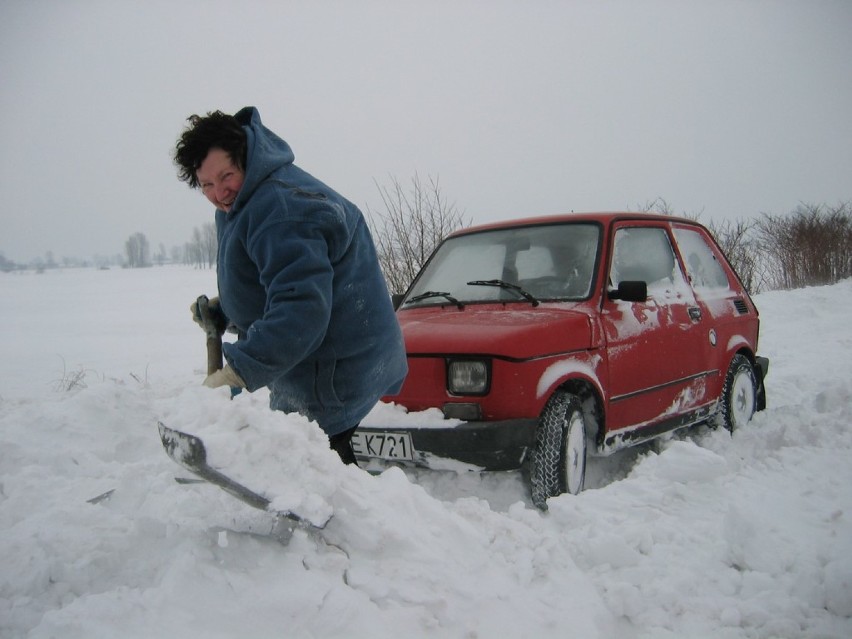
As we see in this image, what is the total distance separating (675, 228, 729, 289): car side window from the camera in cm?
443

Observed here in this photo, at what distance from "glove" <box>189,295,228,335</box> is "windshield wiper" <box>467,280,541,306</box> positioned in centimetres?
184

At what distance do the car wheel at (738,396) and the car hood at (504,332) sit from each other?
71.7 inches

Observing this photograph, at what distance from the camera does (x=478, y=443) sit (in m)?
2.90

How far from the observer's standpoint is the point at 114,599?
4.99 ft

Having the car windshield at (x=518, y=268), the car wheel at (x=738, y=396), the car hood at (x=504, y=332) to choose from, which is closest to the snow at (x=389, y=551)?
the car hood at (x=504, y=332)

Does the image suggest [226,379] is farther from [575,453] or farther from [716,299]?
[716,299]

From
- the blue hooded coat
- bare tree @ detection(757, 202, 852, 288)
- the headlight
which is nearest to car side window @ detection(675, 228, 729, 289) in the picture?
the headlight

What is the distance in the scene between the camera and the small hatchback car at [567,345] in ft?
9.80

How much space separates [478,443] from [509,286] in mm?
1175

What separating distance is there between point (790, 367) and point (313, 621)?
6756 millimetres

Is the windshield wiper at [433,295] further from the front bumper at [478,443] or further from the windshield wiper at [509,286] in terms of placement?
the front bumper at [478,443]

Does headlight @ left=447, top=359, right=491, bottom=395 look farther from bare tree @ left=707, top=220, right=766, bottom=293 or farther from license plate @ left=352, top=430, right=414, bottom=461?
bare tree @ left=707, top=220, right=766, bottom=293

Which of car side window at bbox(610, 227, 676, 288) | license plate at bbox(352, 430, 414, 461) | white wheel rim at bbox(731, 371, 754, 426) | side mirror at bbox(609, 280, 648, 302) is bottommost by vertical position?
white wheel rim at bbox(731, 371, 754, 426)

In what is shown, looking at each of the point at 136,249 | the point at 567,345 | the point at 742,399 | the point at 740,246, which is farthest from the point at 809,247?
the point at 136,249
